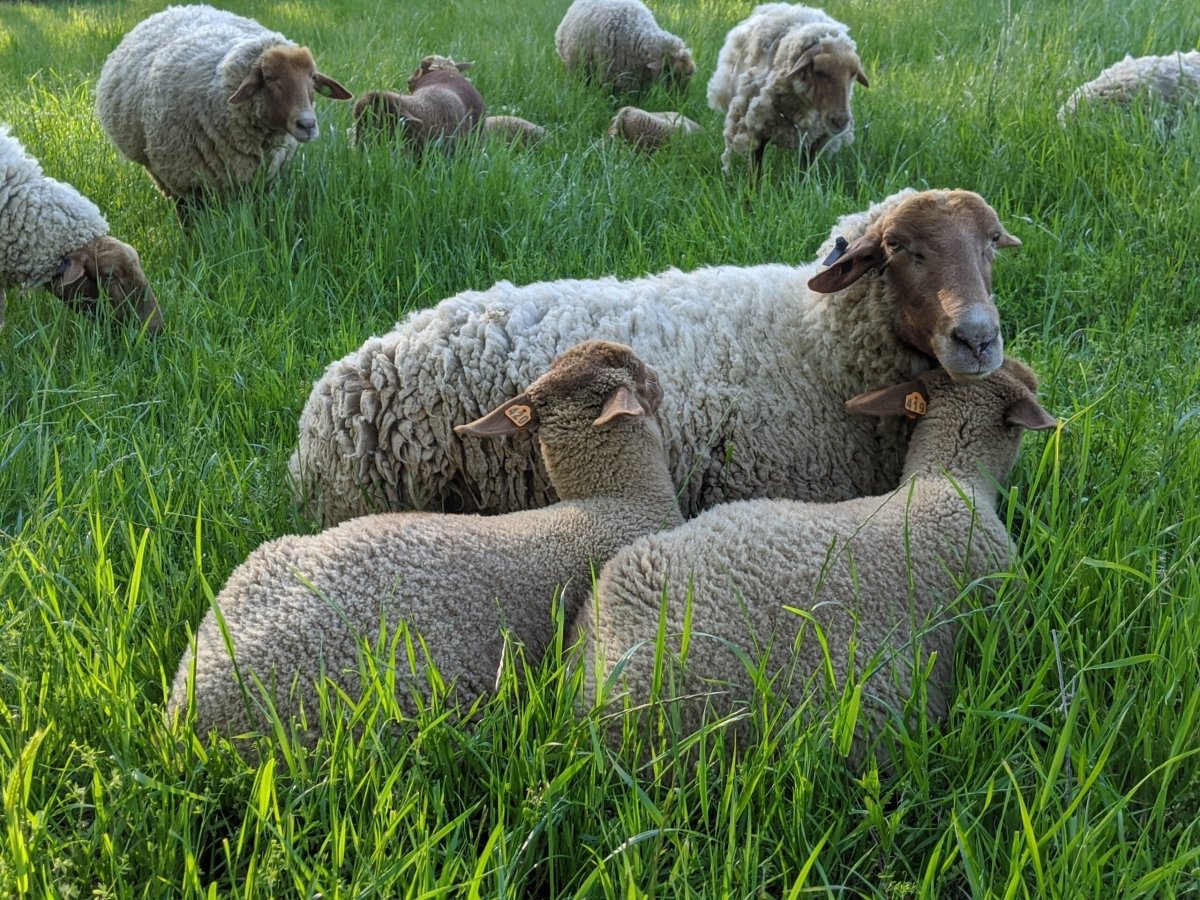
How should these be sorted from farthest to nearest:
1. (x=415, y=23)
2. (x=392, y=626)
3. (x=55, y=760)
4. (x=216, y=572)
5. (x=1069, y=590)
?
(x=415, y=23) → (x=216, y=572) → (x=1069, y=590) → (x=392, y=626) → (x=55, y=760)

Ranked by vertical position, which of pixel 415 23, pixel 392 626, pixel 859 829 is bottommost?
pixel 859 829

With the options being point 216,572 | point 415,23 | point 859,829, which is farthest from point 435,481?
point 415,23

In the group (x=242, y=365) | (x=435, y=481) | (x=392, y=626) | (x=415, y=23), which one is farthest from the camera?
(x=415, y=23)

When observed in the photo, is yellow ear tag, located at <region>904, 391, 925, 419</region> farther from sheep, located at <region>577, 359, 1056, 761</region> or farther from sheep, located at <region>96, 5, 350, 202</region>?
sheep, located at <region>96, 5, 350, 202</region>

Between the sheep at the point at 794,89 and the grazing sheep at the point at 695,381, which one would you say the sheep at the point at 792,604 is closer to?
the grazing sheep at the point at 695,381

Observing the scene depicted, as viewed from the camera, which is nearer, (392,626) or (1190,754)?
(1190,754)

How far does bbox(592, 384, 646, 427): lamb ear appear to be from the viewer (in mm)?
2705

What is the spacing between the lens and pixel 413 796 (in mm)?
1869

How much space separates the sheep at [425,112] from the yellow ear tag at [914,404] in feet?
12.0

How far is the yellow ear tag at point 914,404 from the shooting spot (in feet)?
9.86

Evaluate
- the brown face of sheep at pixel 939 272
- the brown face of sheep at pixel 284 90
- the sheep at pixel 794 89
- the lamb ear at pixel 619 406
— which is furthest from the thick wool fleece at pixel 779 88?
the lamb ear at pixel 619 406

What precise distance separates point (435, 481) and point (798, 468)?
3.52ft

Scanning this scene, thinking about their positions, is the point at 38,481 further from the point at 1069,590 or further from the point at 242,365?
the point at 1069,590

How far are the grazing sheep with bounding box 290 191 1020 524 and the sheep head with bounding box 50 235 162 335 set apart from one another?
1825 mm
